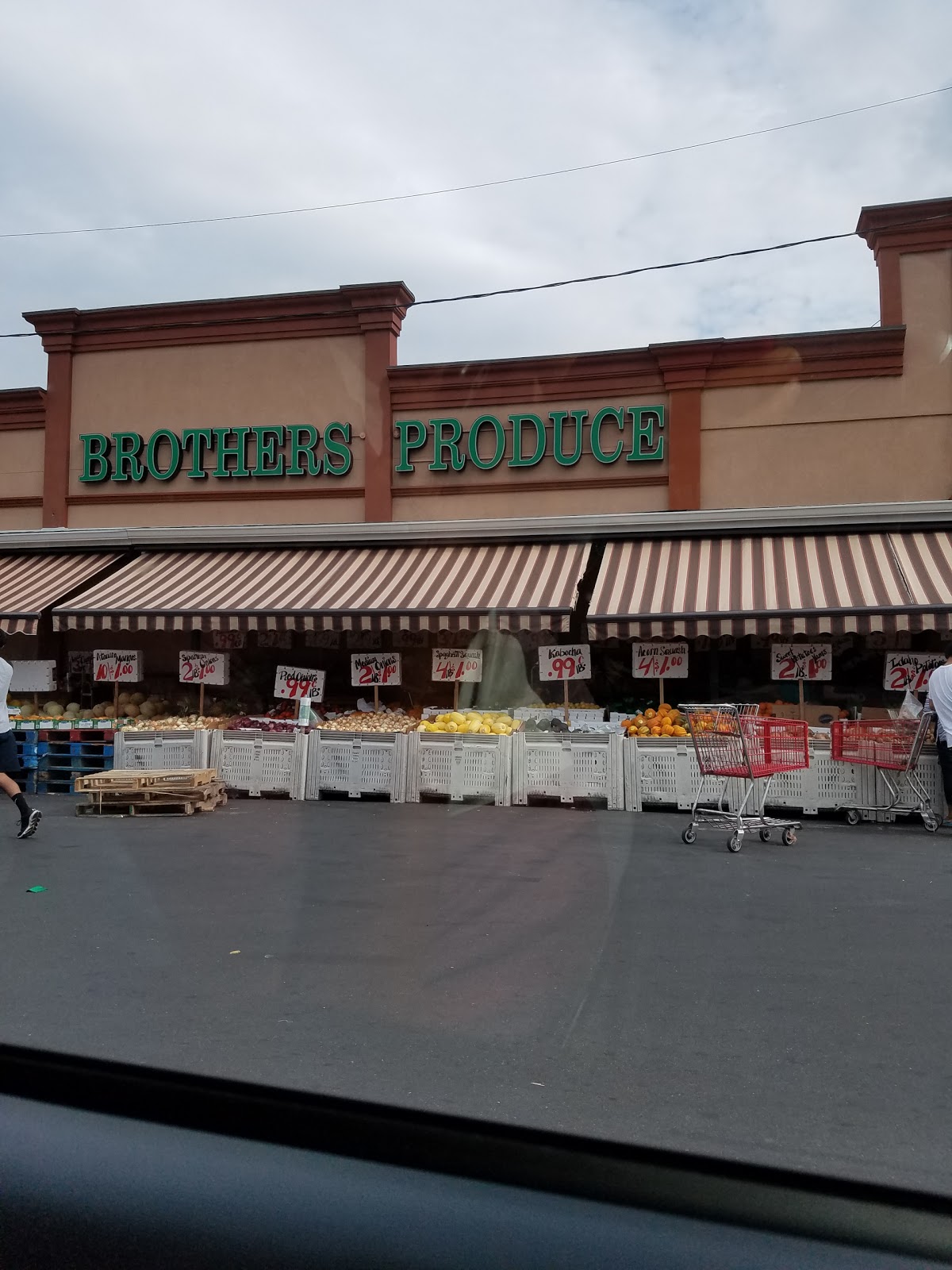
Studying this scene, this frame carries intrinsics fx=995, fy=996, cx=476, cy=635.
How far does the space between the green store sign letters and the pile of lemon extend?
13.6 feet

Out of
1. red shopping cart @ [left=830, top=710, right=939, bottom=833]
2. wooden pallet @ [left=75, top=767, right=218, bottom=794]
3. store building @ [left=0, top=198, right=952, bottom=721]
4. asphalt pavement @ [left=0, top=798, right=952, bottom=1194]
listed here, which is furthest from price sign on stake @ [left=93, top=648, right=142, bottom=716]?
red shopping cart @ [left=830, top=710, right=939, bottom=833]

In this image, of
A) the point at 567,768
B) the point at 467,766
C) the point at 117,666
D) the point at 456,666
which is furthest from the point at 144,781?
the point at 567,768

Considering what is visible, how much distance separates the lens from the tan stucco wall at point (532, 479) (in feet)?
47.8

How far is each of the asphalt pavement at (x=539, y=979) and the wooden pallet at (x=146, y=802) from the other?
207cm

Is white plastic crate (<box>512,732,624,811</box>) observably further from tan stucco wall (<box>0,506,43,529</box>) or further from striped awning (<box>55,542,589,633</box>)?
tan stucco wall (<box>0,506,43,529</box>)

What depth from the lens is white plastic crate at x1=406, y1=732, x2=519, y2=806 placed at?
1205cm

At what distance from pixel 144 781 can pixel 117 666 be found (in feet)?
11.1

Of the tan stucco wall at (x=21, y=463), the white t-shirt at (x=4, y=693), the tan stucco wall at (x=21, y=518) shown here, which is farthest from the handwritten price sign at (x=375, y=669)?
the tan stucco wall at (x=21, y=463)

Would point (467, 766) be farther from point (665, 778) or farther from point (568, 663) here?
point (665, 778)

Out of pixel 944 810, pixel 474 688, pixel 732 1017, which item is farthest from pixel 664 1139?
pixel 474 688

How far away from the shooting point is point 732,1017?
464 centimetres

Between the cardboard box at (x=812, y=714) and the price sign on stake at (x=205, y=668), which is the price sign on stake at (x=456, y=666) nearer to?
the price sign on stake at (x=205, y=668)

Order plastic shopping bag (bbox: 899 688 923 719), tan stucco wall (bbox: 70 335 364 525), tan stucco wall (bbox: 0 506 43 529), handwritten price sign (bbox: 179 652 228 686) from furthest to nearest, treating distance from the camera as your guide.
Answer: tan stucco wall (bbox: 0 506 43 529) → tan stucco wall (bbox: 70 335 364 525) → handwritten price sign (bbox: 179 652 228 686) → plastic shopping bag (bbox: 899 688 923 719)

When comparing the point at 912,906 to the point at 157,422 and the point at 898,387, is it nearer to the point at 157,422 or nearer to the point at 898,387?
the point at 898,387
